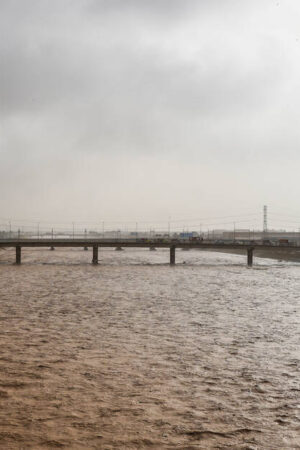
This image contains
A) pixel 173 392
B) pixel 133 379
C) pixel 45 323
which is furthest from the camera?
pixel 45 323

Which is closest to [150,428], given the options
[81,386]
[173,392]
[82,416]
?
[82,416]

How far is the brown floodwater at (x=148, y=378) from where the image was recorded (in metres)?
7.41

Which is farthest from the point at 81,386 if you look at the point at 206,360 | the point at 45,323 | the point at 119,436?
the point at 45,323

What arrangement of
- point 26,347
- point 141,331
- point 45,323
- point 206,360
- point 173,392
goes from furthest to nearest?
point 45,323, point 141,331, point 26,347, point 206,360, point 173,392

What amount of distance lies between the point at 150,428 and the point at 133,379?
290 centimetres

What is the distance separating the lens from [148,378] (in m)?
10.6

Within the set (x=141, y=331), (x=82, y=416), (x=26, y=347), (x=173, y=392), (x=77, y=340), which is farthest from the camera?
(x=141, y=331)

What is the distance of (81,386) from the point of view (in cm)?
990

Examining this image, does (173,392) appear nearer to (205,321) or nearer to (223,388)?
(223,388)

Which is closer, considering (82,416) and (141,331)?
(82,416)

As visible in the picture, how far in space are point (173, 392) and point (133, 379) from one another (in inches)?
52.5

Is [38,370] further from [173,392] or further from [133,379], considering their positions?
Result: [173,392]

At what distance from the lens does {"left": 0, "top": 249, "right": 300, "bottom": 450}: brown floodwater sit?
741 cm

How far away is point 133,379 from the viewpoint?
10.5 m
